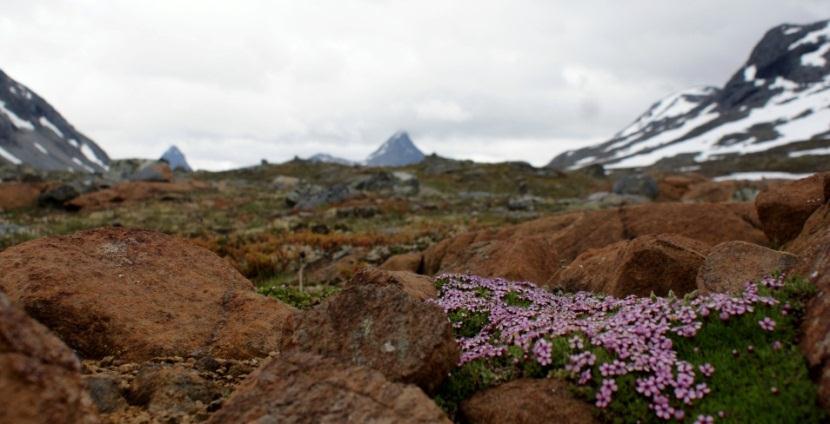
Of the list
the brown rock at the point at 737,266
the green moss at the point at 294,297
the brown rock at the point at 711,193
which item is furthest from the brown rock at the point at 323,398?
the brown rock at the point at 711,193

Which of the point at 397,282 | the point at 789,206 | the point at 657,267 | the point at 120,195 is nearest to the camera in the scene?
the point at 397,282

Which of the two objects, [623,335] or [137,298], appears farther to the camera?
[137,298]

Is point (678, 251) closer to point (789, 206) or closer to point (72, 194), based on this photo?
point (789, 206)

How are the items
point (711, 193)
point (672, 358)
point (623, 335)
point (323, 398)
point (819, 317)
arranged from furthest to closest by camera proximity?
point (711, 193), point (623, 335), point (672, 358), point (819, 317), point (323, 398)

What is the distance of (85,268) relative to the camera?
888cm

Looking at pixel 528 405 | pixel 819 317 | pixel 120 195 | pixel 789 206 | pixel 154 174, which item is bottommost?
pixel 528 405

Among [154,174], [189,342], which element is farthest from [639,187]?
[189,342]

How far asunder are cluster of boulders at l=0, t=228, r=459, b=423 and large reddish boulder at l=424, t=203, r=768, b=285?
3535 mm

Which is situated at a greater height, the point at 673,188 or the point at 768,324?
the point at 673,188

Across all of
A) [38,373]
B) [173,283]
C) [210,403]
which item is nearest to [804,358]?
[210,403]

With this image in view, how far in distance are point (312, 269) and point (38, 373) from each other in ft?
59.0

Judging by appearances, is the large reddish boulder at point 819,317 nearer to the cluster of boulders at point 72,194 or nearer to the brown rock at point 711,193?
the brown rock at point 711,193

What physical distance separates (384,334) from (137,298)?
424cm

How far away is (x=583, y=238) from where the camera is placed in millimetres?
16938
